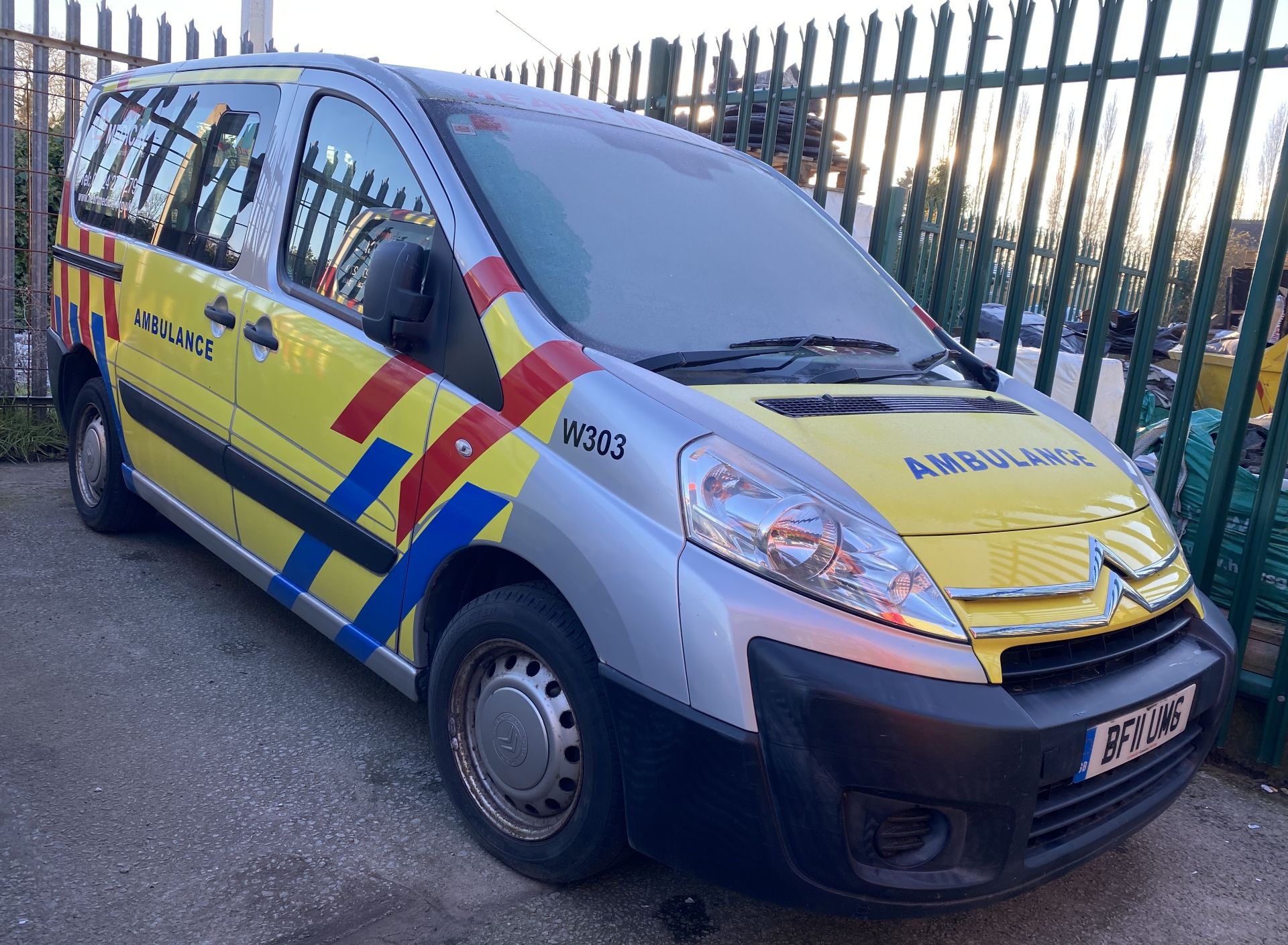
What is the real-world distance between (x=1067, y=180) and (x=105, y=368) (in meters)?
3.94

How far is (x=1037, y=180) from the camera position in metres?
3.88

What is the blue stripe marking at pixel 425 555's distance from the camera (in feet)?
7.60

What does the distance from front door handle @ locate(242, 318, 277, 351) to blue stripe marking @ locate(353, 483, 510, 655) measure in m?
0.83

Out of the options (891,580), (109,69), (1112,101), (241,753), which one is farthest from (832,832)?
(109,69)

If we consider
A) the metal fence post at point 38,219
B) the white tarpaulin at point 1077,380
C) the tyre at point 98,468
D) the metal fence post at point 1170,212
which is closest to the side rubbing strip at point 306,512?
the tyre at point 98,468

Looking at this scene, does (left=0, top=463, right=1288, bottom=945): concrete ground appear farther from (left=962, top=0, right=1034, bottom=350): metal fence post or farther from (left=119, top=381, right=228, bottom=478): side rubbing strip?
(left=962, top=0, right=1034, bottom=350): metal fence post

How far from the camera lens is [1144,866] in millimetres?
2746

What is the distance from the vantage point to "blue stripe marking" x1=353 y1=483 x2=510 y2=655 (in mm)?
2316

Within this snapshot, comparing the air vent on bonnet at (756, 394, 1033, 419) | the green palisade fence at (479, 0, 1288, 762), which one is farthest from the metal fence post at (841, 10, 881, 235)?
the air vent on bonnet at (756, 394, 1033, 419)

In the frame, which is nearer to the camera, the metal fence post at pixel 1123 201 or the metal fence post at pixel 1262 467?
the metal fence post at pixel 1262 467

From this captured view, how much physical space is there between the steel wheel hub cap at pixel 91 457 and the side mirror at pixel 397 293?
234 cm

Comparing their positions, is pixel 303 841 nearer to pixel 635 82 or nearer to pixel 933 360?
pixel 933 360

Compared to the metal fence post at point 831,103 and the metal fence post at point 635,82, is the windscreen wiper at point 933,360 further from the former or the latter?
the metal fence post at point 635,82

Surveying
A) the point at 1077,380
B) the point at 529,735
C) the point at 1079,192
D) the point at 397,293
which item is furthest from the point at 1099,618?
the point at 1077,380
